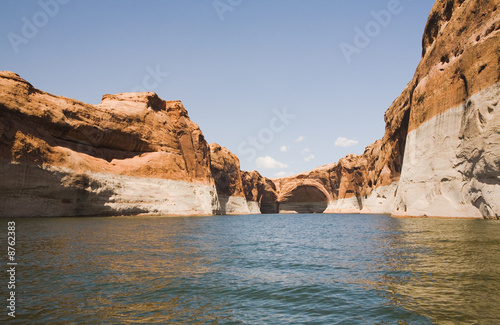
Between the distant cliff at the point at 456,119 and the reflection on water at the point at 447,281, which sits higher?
the distant cliff at the point at 456,119

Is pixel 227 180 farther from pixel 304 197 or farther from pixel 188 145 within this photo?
pixel 304 197

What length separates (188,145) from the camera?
6231 centimetres

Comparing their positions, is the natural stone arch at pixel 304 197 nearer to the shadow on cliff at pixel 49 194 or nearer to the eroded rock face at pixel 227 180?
the eroded rock face at pixel 227 180

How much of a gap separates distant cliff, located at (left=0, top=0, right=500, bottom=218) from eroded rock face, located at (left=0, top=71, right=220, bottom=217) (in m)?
0.14

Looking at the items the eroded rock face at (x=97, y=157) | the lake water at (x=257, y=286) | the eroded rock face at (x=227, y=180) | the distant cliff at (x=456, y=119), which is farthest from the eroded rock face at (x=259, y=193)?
the lake water at (x=257, y=286)

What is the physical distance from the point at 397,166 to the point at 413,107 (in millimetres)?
21527

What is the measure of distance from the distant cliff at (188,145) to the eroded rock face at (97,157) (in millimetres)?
141

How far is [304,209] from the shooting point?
126 metres

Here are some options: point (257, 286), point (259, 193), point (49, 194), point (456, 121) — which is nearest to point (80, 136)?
point (49, 194)

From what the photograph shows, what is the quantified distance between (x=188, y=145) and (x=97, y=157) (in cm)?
1884

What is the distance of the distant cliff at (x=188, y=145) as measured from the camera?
28.3 meters

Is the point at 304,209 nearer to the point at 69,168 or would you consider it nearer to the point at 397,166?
the point at 397,166

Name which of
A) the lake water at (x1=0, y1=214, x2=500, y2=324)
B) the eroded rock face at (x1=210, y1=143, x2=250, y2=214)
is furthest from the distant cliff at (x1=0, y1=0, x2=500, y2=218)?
the lake water at (x1=0, y1=214, x2=500, y2=324)

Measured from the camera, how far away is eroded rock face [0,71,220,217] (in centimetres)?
3469
